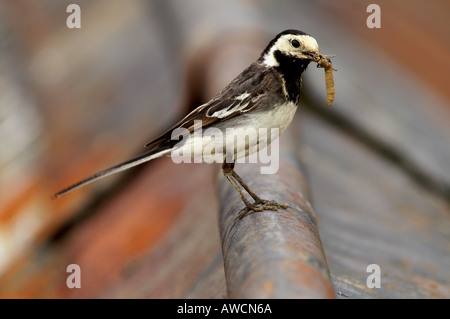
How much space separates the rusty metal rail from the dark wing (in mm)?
372

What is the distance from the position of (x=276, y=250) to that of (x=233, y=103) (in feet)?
4.31

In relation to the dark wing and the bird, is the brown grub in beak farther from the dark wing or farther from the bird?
the dark wing

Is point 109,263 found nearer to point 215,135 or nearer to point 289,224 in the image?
point 215,135

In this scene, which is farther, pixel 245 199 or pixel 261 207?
pixel 245 199

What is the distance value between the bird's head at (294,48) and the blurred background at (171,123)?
747 mm

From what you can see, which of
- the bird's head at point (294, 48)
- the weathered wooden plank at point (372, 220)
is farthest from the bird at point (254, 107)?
the weathered wooden plank at point (372, 220)

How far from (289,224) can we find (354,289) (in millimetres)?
548

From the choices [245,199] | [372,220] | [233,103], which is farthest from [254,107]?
[372,220]

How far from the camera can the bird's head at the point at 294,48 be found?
10.9 feet

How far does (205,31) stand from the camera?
5.28 metres

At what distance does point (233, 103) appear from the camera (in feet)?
10.9

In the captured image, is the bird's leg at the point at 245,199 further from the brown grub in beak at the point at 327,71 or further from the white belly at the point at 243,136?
the brown grub in beak at the point at 327,71

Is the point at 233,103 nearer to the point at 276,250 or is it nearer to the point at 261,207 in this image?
the point at 261,207
